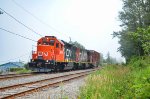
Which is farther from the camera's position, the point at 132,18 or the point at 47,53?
the point at 132,18

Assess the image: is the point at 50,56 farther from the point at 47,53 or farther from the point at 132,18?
the point at 132,18

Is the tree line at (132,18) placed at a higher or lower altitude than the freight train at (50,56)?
higher

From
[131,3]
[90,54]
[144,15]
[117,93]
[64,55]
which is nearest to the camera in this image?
[117,93]

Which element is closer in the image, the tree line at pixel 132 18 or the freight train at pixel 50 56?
the freight train at pixel 50 56

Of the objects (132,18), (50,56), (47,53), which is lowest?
(50,56)

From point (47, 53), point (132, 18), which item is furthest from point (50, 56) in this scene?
point (132, 18)

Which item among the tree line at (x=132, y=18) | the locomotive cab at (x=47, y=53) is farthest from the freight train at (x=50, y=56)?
the tree line at (x=132, y=18)

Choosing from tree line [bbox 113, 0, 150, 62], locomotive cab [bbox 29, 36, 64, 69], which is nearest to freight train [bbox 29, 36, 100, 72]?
locomotive cab [bbox 29, 36, 64, 69]

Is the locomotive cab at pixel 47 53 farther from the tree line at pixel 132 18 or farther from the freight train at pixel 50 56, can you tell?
the tree line at pixel 132 18

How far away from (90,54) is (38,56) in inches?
888

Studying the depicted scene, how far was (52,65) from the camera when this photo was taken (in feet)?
92.6

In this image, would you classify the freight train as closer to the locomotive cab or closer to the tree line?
the locomotive cab

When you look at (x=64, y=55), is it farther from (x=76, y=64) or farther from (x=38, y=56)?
(x=76, y=64)

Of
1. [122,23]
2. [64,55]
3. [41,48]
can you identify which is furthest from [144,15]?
[41,48]
